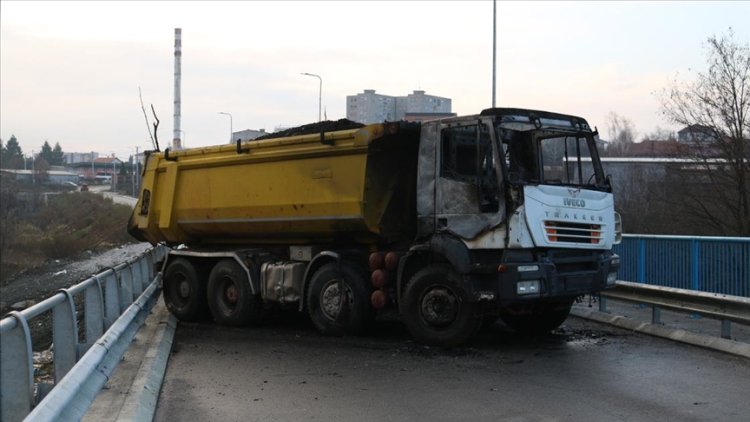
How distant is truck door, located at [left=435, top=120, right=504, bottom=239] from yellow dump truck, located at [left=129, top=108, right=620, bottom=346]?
1 cm

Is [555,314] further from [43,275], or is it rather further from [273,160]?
[43,275]

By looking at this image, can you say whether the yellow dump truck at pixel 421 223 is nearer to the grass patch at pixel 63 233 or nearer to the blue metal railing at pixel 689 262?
the blue metal railing at pixel 689 262

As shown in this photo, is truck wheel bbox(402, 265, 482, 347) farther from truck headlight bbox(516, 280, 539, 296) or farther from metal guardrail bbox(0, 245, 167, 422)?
metal guardrail bbox(0, 245, 167, 422)

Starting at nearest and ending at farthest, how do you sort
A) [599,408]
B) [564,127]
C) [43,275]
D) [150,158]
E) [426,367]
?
[599,408]
[426,367]
[564,127]
[150,158]
[43,275]

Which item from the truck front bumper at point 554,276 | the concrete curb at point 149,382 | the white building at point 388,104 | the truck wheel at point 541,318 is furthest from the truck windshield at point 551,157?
the white building at point 388,104

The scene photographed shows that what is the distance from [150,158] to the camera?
1347cm

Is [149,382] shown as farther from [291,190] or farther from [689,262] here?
[689,262]

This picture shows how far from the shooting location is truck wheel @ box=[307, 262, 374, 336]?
9672 mm

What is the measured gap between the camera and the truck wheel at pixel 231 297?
1132 centimetres

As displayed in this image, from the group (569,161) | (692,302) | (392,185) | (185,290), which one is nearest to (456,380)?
(392,185)

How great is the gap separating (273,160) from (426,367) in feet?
14.0

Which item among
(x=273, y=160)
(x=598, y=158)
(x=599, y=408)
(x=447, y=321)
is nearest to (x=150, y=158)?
(x=273, y=160)

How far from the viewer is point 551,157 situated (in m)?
9.22

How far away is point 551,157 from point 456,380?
11.2 ft
